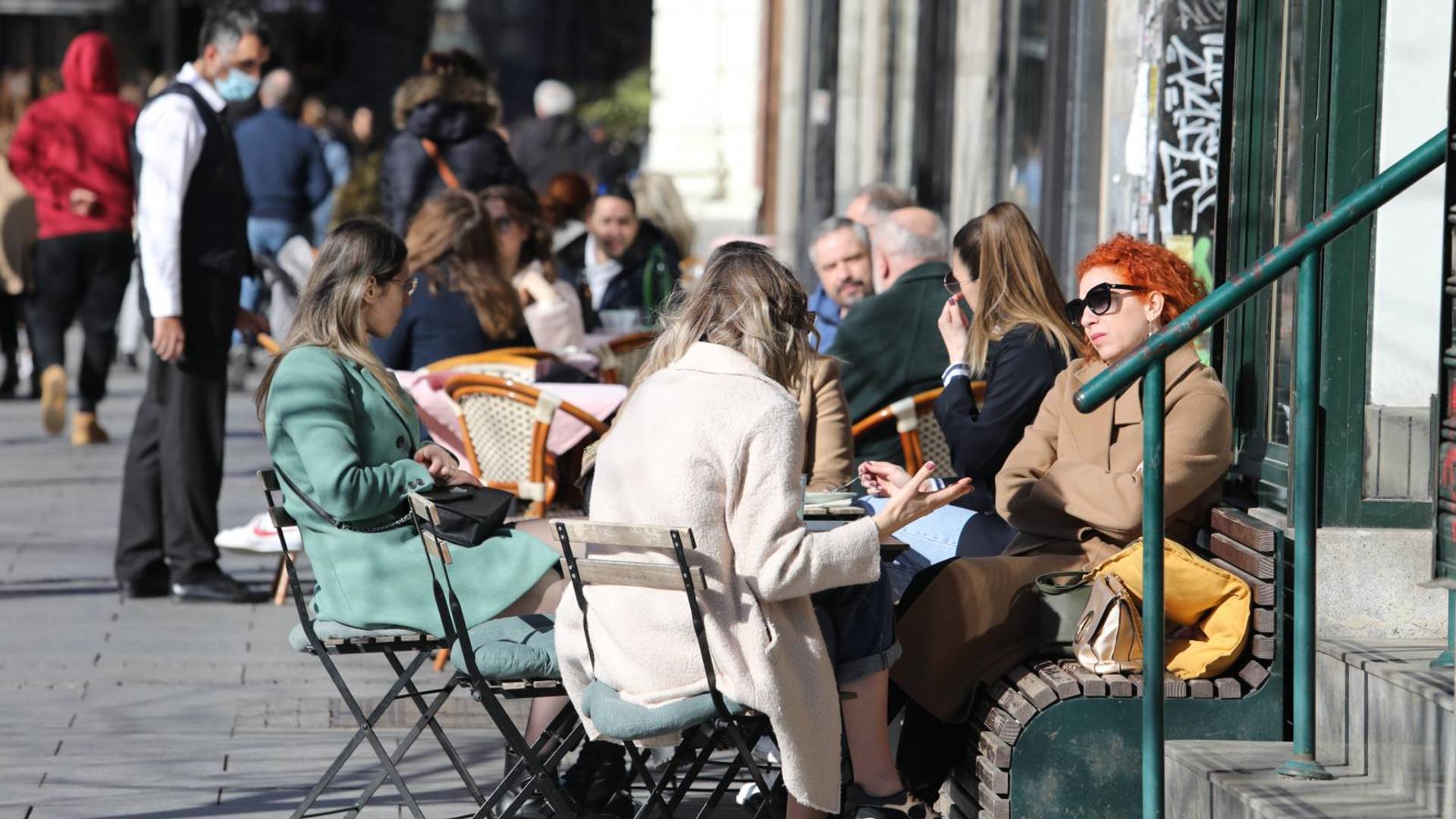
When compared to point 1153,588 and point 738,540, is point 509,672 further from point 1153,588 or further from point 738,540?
point 1153,588

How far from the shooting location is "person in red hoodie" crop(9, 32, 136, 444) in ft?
40.7

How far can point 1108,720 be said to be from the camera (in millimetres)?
4453

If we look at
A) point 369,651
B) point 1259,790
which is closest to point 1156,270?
point 1259,790

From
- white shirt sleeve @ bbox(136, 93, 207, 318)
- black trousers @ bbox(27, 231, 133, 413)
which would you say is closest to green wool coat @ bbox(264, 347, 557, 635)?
white shirt sleeve @ bbox(136, 93, 207, 318)

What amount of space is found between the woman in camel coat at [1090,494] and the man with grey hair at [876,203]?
137 inches

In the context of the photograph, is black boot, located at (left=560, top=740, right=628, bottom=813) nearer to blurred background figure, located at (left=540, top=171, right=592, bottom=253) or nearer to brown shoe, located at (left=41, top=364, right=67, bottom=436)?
blurred background figure, located at (left=540, top=171, right=592, bottom=253)

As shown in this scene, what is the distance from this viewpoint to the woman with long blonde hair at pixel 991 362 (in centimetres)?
546

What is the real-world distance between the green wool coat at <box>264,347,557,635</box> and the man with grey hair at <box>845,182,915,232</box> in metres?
3.68

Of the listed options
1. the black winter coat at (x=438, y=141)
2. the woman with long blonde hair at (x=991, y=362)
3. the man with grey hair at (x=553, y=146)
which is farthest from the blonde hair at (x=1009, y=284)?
the man with grey hair at (x=553, y=146)

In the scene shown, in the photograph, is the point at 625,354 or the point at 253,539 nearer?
the point at 253,539

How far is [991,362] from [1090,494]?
1148 millimetres

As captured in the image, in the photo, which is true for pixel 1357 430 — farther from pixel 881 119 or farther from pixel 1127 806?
pixel 881 119

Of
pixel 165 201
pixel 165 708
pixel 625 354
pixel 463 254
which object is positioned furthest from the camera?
pixel 625 354

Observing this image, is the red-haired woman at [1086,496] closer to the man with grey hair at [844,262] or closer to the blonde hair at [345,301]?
the blonde hair at [345,301]
